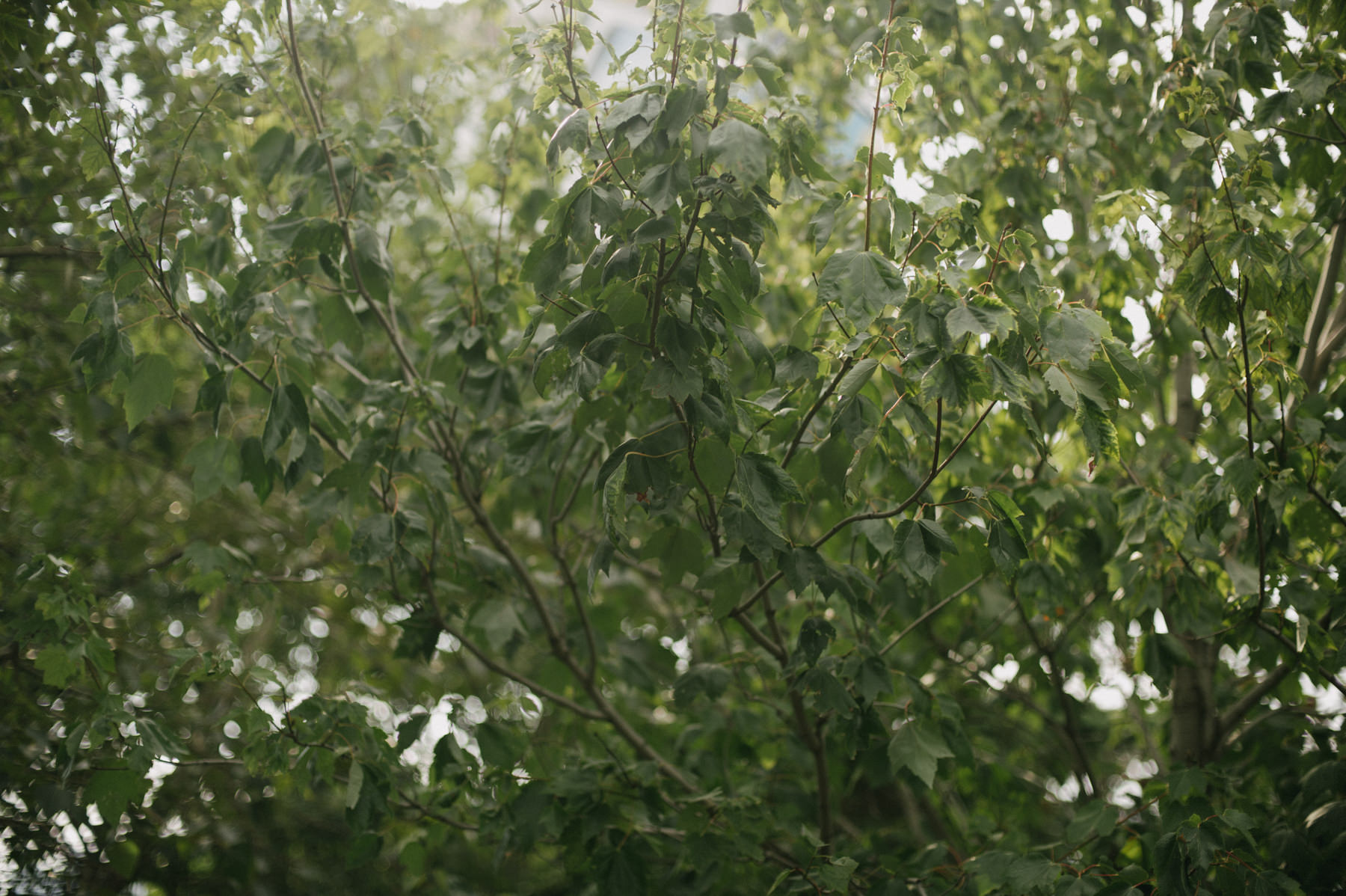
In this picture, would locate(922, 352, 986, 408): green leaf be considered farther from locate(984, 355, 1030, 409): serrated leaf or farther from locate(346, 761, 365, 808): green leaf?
locate(346, 761, 365, 808): green leaf

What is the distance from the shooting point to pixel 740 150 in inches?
58.5

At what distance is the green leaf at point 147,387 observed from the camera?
7.19 ft

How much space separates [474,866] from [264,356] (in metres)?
2.51

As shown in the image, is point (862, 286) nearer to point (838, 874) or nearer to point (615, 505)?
point (615, 505)

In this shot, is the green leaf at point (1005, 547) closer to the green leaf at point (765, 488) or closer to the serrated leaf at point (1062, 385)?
the serrated leaf at point (1062, 385)

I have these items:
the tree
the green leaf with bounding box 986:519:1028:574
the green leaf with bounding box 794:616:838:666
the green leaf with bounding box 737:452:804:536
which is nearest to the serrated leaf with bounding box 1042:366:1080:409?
the tree

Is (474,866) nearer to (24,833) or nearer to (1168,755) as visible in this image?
(24,833)

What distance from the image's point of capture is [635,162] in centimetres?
177

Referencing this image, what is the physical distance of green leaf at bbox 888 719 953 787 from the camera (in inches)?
88.4

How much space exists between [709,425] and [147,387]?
1455 millimetres

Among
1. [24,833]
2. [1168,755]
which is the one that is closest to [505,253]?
[24,833]

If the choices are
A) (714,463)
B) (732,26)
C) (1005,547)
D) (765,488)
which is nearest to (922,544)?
(1005,547)

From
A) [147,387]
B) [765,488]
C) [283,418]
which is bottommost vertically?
[765,488]

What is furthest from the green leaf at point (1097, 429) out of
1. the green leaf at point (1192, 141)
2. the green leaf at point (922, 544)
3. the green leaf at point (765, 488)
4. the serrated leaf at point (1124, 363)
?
the green leaf at point (1192, 141)
